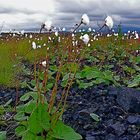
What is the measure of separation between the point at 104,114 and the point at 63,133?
120 cm

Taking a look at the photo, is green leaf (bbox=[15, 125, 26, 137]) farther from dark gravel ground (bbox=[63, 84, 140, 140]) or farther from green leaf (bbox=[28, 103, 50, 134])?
dark gravel ground (bbox=[63, 84, 140, 140])

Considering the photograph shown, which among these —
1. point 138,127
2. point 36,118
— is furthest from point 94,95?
point 36,118

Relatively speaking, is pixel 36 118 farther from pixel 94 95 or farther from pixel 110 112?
pixel 94 95

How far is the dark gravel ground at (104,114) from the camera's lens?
12.8ft

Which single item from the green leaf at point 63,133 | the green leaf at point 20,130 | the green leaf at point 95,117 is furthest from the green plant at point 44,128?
the green leaf at point 95,117

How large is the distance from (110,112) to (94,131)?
0.59 m

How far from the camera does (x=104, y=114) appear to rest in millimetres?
4469

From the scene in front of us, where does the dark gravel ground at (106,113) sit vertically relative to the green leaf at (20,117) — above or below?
below

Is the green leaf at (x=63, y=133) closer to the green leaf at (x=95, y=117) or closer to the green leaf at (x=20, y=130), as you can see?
the green leaf at (x=20, y=130)

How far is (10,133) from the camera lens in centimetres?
409

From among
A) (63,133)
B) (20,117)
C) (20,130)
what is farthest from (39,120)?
(20,117)

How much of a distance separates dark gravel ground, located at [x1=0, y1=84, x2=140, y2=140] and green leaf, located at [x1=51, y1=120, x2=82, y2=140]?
17.6 inches

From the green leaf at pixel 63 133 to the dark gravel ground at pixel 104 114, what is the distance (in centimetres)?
45

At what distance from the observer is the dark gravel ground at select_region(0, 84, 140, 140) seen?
12.8 feet
